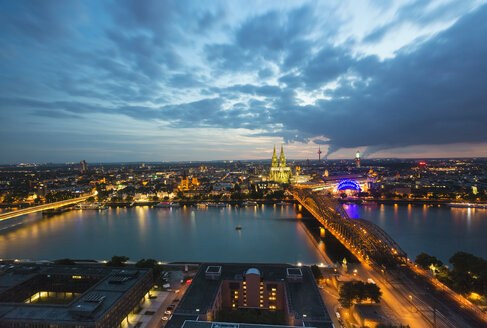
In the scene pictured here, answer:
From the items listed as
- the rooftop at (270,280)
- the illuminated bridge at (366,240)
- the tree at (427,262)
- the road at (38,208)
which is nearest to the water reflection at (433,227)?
the illuminated bridge at (366,240)

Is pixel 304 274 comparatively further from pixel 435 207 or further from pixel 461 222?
pixel 435 207

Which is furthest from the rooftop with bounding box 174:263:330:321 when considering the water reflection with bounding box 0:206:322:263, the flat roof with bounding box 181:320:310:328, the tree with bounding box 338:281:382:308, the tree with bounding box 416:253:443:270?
the tree with bounding box 416:253:443:270

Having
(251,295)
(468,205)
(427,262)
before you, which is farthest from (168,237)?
(468,205)

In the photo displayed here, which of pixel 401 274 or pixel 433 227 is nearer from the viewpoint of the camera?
pixel 401 274

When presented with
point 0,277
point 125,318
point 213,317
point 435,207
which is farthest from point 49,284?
point 435,207

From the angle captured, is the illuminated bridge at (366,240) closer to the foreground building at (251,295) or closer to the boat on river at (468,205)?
the foreground building at (251,295)

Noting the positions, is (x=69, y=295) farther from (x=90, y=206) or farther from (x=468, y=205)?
(x=468, y=205)
